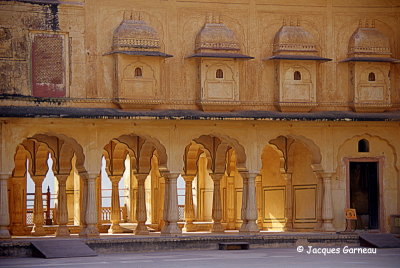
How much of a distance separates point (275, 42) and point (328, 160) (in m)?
3.41

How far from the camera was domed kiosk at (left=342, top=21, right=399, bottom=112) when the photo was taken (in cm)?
3228

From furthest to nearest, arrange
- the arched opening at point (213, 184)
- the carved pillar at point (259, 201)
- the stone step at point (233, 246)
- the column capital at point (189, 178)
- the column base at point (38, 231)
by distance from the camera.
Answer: the column capital at point (189, 178)
the carved pillar at point (259, 201)
the arched opening at point (213, 184)
the column base at point (38, 231)
the stone step at point (233, 246)

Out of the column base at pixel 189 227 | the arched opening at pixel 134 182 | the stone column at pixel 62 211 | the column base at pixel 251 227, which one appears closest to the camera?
the column base at pixel 251 227

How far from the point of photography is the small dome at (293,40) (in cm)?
3169

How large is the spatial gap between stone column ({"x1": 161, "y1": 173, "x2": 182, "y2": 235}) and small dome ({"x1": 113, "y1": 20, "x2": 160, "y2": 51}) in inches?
132

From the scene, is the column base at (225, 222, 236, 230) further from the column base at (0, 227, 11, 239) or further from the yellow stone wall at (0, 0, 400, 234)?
the column base at (0, 227, 11, 239)

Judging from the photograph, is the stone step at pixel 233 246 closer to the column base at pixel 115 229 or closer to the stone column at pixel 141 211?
the stone column at pixel 141 211

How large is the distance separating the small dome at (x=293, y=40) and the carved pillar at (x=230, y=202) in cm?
633

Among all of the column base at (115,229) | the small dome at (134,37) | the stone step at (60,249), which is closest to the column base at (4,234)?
the stone step at (60,249)

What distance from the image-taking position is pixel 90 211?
99.1ft

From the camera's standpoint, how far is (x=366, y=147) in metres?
32.8

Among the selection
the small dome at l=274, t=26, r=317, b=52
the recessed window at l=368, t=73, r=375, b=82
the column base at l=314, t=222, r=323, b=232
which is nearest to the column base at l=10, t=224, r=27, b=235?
the column base at l=314, t=222, r=323, b=232

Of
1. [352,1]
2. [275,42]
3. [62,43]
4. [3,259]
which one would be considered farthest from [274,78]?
[3,259]

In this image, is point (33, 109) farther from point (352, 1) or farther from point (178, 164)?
point (352, 1)
